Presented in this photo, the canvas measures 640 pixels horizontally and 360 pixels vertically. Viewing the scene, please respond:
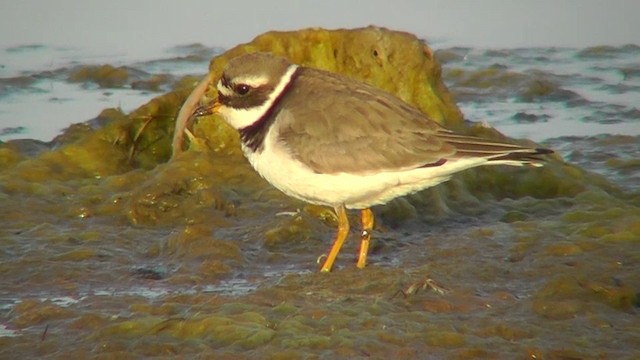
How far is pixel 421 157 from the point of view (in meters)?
7.29

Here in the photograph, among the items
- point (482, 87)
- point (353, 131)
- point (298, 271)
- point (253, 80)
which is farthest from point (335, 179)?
point (482, 87)

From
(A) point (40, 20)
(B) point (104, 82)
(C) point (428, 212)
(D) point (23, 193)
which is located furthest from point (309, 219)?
(A) point (40, 20)

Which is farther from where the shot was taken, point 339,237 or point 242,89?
point 242,89

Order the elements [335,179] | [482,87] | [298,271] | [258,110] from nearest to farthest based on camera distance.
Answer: [335,179]
[298,271]
[258,110]
[482,87]

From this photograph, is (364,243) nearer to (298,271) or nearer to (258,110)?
(298,271)

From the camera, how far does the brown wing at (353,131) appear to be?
728 cm

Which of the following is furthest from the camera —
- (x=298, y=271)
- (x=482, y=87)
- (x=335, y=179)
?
(x=482, y=87)

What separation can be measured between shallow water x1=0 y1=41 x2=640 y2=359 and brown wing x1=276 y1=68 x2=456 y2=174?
650 mm

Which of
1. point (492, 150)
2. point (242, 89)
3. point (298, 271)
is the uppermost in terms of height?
point (242, 89)

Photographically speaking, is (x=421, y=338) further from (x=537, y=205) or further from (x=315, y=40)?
(x=315, y=40)

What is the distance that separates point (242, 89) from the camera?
304 inches

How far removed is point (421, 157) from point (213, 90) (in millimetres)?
2335

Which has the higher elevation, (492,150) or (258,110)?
(258,110)

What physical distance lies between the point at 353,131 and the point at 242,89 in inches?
32.0
